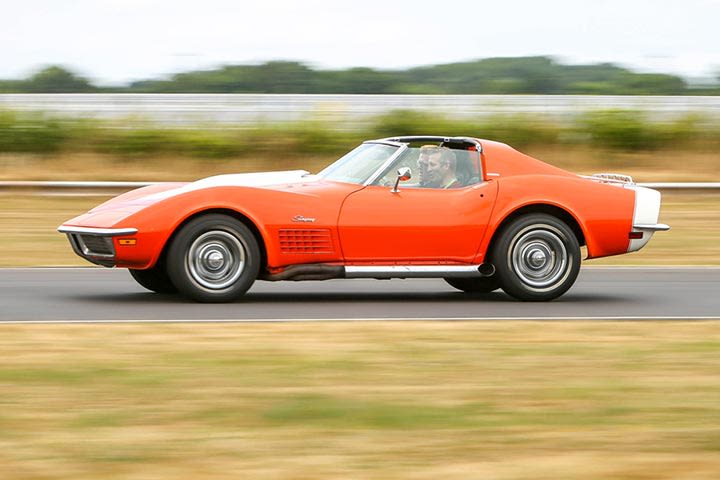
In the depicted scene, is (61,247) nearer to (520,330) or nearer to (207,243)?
(207,243)

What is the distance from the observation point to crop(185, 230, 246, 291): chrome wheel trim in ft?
31.7

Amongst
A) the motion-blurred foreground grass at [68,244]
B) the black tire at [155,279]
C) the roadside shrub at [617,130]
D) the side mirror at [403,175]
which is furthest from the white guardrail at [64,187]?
the side mirror at [403,175]

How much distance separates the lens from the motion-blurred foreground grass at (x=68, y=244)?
14.0 m

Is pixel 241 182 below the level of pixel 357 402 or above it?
above

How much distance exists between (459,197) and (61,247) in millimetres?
6224

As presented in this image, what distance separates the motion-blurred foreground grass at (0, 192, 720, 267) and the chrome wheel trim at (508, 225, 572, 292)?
3747 mm

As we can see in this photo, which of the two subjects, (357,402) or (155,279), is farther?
(155,279)

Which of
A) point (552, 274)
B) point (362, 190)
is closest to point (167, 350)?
point (362, 190)

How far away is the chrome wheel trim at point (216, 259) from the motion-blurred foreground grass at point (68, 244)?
12.7ft

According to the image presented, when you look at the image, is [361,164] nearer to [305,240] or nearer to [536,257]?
[305,240]

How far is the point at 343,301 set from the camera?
10312mm

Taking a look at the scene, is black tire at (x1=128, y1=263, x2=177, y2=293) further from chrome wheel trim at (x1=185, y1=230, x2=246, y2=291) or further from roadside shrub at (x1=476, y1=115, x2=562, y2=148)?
roadside shrub at (x1=476, y1=115, x2=562, y2=148)

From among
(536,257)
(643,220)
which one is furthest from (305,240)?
(643,220)

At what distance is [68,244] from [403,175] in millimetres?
6233
